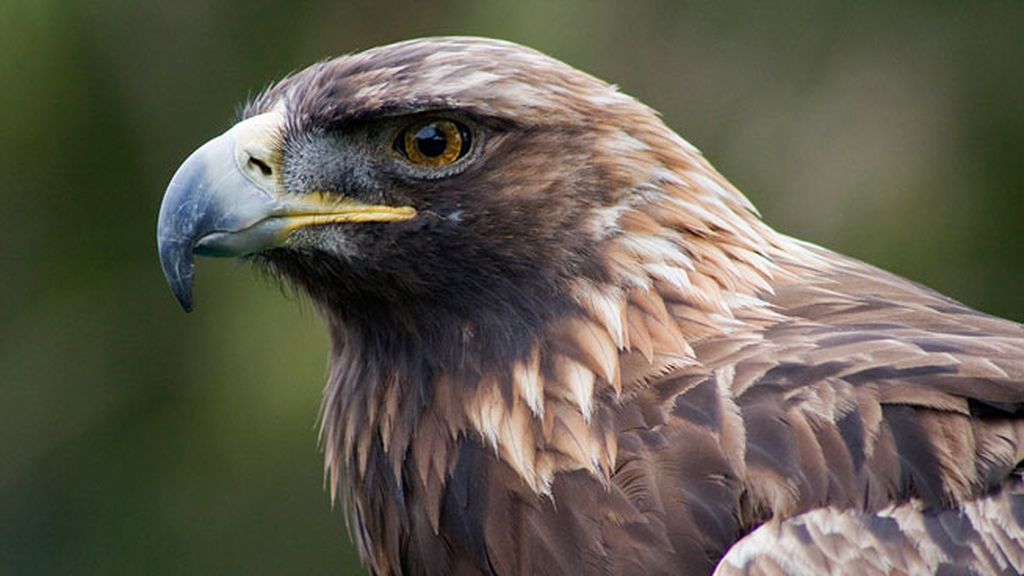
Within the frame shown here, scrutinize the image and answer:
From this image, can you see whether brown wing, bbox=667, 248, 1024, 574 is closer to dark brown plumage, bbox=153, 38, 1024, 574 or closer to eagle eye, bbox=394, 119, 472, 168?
dark brown plumage, bbox=153, 38, 1024, 574

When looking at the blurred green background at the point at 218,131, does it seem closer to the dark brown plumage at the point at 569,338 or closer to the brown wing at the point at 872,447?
the dark brown plumage at the point at 569,338

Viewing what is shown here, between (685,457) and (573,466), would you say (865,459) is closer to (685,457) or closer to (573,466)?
(685,457)

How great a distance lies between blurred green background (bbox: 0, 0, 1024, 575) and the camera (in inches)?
234

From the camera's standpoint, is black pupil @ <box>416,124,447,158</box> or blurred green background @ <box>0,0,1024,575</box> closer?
black pupil @ <box>416,124,447,158</box>

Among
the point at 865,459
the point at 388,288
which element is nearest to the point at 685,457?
the point at 865,459

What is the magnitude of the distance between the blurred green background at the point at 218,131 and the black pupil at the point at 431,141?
2.82m

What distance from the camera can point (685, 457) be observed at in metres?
2.95

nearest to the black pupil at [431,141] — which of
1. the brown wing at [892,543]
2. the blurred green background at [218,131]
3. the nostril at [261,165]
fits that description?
the nostril at [261,165]

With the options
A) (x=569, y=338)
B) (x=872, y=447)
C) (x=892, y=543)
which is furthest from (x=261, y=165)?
(x=892, y=543)

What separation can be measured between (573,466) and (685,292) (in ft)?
1.44

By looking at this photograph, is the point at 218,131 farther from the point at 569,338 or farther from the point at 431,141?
the point at 569,338

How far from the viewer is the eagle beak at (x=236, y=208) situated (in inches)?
124

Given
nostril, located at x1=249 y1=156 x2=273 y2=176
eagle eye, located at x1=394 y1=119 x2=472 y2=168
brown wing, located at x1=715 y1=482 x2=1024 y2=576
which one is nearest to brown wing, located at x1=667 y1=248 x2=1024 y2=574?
brown wing, located at x1=715 y1=482 x2=1024 y2=576

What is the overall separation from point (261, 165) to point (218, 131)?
138 inches
